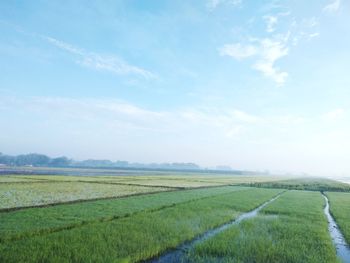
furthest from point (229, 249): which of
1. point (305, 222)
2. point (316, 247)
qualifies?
point (305, 222)

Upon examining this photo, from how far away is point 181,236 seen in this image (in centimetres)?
789

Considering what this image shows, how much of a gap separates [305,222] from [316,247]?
396cm

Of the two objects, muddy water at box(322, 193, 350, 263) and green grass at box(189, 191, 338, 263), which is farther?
muddy water at box(322, 193, 350, 263)

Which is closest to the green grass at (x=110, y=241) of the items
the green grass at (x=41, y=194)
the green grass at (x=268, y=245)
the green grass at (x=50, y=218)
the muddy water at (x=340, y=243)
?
the green grass at (x=50, y=218)

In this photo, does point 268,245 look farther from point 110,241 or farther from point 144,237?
point 110,241

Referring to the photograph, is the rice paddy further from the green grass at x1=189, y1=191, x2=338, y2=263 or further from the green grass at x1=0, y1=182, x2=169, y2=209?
the green grass at x1=0, y1=182, x2=169, y2=209

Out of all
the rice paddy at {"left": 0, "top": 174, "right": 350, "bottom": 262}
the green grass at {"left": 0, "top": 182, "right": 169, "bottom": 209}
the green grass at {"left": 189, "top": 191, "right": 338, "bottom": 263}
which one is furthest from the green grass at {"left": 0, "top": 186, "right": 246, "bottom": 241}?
the green grass at {"left": 189, "top": 191, "right": 338, "bottom": 263}

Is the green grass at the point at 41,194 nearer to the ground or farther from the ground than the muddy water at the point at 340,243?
farther from the ground

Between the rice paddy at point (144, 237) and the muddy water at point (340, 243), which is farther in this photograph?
the muddy water at point (340, 243)

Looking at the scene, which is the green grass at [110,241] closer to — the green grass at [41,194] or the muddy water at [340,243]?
the muddy water at [340,243]

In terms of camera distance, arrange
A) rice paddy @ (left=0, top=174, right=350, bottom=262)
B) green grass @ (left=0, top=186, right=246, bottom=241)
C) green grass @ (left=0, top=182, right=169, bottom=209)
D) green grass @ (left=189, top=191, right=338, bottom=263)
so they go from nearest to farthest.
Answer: rice paddy @ (left=0, top=174, right=350, bottom=262)
green grass @ (left=189, top=191, right=338, bottom=263)
green grass @ (left=0, top=186, right=246, bottom=241)
green grass @ (left=0, top=182, right=169, bottom=209)

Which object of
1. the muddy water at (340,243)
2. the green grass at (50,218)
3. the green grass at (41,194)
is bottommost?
the muddy water at (340,243)

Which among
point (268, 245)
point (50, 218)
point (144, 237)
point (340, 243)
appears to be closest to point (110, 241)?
point (144, 237)

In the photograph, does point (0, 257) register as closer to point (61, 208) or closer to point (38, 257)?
point (38, 257)
